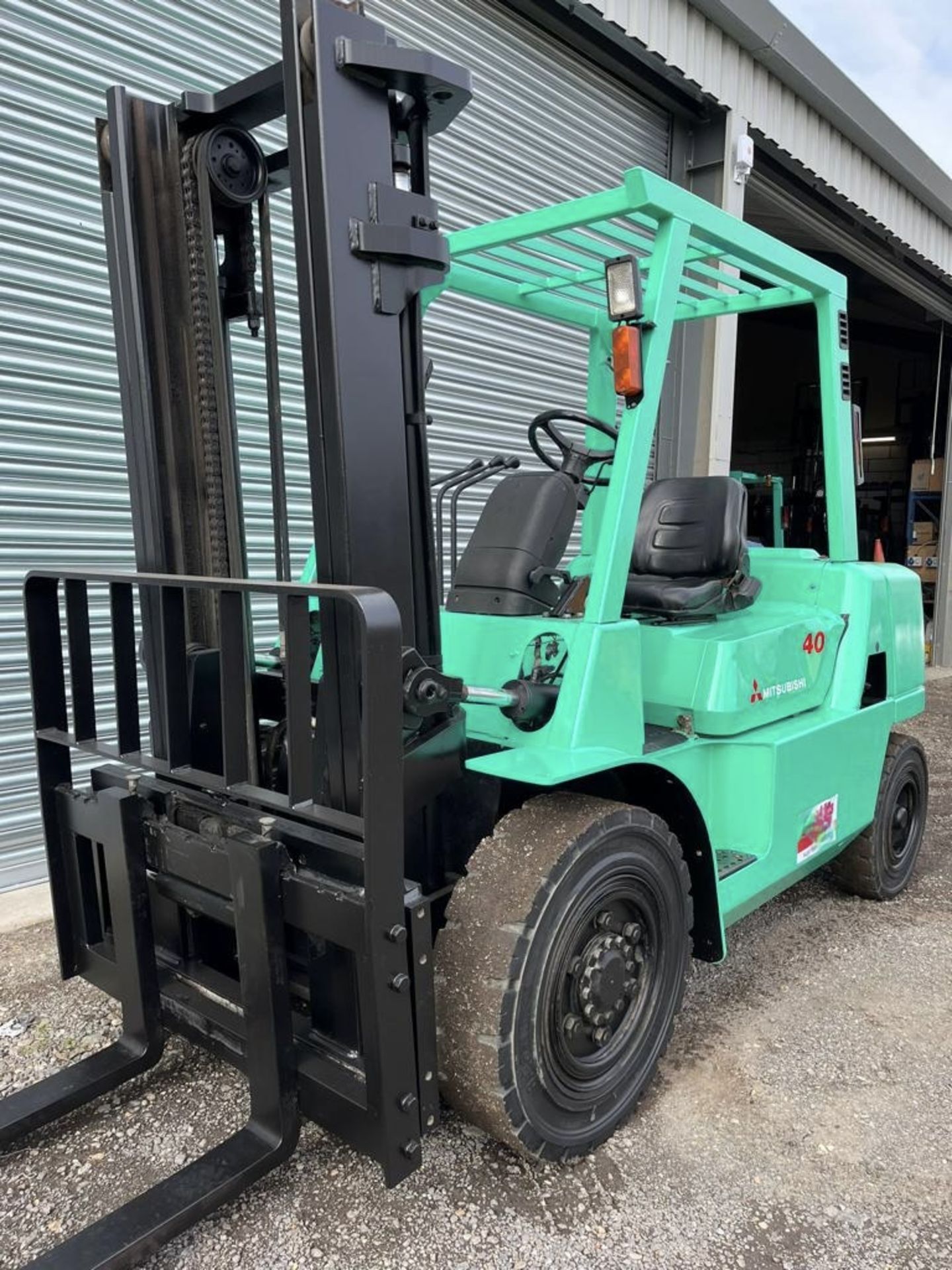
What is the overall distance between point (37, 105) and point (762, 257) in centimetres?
335

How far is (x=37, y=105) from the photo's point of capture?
402 centimetres

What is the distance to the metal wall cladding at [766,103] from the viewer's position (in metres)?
6.29

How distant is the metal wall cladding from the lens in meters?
6.29

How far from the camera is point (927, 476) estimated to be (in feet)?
44.1

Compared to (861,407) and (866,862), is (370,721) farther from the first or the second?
(861,407)

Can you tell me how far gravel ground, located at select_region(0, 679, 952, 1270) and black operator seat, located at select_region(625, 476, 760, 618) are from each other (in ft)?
4.66

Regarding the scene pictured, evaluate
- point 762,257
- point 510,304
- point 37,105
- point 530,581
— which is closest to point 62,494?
point 37,105

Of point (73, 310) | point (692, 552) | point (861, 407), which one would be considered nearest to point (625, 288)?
point (692, 552)

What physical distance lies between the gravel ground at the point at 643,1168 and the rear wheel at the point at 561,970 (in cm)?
17

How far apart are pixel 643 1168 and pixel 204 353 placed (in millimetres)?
2456

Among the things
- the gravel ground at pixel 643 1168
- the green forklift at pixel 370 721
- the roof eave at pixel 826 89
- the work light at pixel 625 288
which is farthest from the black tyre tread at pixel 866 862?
the roof eave at pixel 826 89

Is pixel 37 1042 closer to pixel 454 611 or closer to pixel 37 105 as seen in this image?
pixel 454 611

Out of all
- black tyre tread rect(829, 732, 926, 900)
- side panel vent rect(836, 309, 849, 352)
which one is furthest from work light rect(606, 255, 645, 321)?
black tyre tread rect(829, 732, 926, 900)

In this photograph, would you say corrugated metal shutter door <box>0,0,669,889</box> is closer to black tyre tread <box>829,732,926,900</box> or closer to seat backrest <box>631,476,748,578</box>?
seat backrest <box>631,476,748,578</box>
